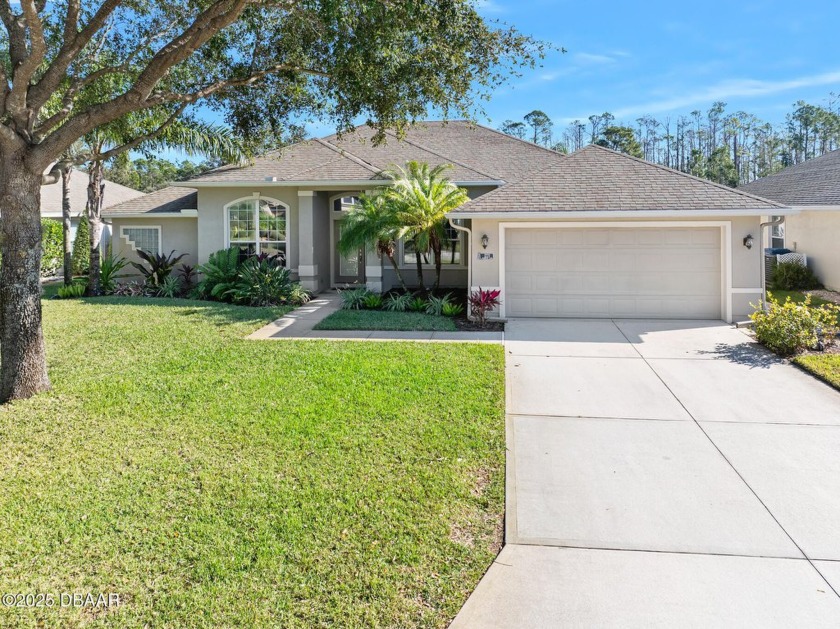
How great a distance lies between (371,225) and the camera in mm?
13203

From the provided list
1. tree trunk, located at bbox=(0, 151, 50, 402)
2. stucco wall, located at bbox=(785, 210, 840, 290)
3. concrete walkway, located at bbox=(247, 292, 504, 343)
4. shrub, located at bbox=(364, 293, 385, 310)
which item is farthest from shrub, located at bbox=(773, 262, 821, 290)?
tree trunk, located at bbox=(0, 151, 50, 402)

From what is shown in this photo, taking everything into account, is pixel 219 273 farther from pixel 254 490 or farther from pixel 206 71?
pixel 254 490

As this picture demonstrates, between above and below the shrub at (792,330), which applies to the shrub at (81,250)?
above

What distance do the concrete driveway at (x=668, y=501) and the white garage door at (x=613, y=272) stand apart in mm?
4124

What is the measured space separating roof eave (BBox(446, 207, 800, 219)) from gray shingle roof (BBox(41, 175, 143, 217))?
16.7 m

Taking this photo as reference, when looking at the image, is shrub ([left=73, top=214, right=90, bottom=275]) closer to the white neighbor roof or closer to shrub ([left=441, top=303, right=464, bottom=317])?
the white neighbor roof

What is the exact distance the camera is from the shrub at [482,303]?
38.6 ft

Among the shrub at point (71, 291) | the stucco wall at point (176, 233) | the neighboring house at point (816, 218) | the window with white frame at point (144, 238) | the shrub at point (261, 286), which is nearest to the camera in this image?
the shrub at point (261, 286)

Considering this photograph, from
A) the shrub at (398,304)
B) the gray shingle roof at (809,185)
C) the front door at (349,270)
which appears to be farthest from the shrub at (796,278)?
the front door at (349,270)

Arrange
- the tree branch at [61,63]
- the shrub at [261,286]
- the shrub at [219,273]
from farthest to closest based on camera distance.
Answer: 1. the shrub at [219,273]
2. the shrub at [261,286]
3. the tree branch at [61,63]

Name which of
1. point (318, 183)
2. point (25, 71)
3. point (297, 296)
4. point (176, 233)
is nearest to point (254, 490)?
point (25, 71)

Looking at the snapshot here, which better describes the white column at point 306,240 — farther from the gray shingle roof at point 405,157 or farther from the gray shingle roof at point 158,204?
the gray shingle roof at point 158,204

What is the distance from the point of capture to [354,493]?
4480 millimetres

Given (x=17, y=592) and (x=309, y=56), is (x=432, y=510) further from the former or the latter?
(x=309, y=56)
